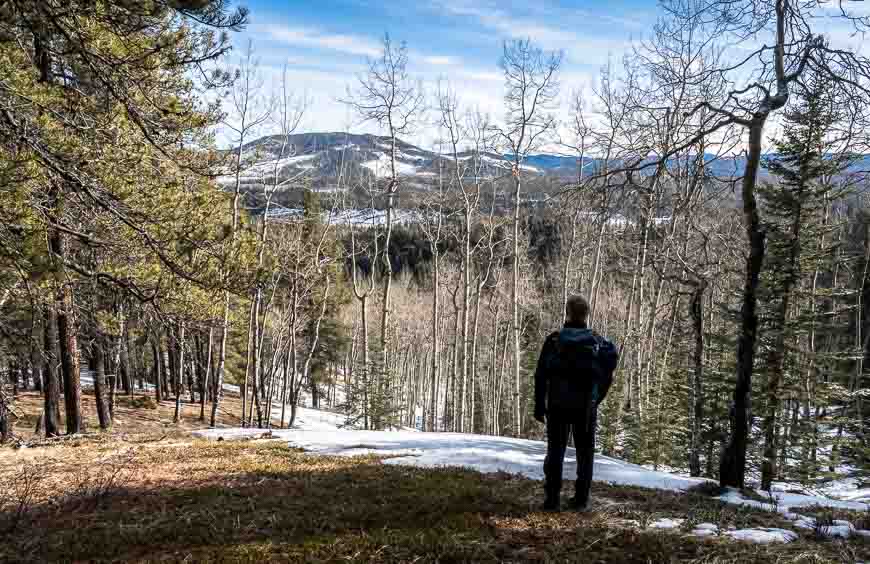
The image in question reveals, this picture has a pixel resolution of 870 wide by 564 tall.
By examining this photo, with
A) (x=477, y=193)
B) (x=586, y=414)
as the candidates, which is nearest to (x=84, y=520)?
(x=586, y=414)

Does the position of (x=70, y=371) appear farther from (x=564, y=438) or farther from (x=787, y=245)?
(x=787, y=245)

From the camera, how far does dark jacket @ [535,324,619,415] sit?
4484 mm

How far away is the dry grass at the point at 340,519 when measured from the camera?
367 centimetres

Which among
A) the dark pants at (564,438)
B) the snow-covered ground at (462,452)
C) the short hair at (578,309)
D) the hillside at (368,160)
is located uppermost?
the hillside at (368,160)

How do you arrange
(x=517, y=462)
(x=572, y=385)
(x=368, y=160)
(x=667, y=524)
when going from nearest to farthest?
(x=667, y=524), (x=572, y=385), (x=517, y=462), (x=368, y=160)

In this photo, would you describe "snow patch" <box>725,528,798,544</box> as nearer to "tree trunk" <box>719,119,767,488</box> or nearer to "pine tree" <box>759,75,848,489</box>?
"tree trunk" <box>719,119,767,488</box>

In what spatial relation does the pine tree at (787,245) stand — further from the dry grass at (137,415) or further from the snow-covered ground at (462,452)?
the dry grass at (137,415)

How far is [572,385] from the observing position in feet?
14.8

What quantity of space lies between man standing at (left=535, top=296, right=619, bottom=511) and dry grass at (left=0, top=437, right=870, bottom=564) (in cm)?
58


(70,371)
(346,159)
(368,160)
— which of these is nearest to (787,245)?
(70,371)

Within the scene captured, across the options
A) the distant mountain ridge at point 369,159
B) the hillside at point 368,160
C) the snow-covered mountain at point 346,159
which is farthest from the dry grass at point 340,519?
the snow-covered mountain at point 346,159

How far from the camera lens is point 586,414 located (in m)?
4.46

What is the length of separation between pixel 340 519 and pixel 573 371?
2429 millimetres

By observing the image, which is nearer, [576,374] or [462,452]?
[576,374]
